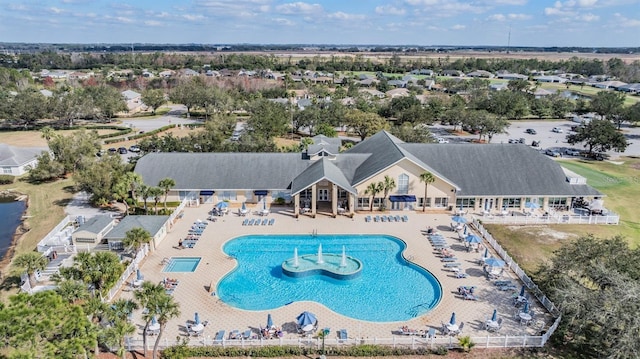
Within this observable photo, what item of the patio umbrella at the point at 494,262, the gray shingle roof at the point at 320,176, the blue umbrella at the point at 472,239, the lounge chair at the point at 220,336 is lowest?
the lounge chair at the point at 220,336

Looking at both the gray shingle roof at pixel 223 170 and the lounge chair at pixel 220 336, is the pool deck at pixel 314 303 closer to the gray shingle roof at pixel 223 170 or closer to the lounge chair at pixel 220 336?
the lounge chair at pixel 220 336

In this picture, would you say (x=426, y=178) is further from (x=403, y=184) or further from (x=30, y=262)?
(x=30, y=262)

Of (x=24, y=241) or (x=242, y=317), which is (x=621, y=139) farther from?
(x=24, y=241)

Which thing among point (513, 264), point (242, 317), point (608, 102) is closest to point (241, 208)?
point (242, 317)

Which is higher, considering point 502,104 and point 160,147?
point 502,104

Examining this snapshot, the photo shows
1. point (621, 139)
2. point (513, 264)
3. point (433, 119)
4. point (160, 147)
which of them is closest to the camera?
point (513, 264)

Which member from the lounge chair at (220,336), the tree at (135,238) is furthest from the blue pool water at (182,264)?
the lounge chair at (220,336)
